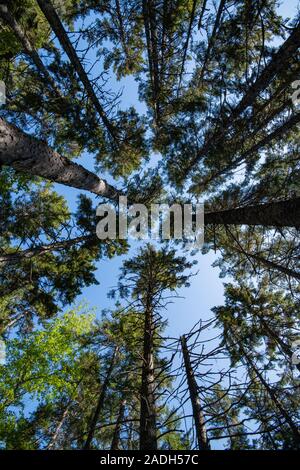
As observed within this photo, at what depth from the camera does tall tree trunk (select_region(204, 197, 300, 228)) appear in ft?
14.5

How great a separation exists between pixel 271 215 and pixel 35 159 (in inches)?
155

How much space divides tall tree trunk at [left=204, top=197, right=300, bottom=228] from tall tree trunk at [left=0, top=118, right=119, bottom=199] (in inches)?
128

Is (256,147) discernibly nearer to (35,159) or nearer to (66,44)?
(66,44)

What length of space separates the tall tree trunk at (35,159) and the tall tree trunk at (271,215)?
3.25m

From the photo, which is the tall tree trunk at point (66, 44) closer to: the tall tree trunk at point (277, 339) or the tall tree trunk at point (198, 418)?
the tall tree trunk at point (198, 418)

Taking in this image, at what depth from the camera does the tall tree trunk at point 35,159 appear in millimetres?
3596

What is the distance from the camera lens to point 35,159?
416 centimetres

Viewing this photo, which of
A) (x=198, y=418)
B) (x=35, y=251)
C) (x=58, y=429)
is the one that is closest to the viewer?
(x=198, y=418)

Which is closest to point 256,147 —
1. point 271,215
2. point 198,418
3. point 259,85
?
point 259,85

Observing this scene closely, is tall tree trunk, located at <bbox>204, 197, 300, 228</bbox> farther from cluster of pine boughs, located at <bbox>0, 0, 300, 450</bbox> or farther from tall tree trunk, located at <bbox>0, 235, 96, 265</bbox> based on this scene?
tall tree trunk, located at <bbox>0, 235, 96, 265</bbox>

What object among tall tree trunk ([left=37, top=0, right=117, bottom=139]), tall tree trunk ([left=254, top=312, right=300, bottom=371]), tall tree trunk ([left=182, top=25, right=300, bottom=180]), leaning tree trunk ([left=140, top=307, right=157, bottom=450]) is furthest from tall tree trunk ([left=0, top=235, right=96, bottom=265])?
tall tree trunk ([left=254, top=312, right=300, bottom=371])

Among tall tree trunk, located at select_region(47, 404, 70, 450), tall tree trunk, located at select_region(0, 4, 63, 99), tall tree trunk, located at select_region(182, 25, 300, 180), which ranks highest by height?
tall tree trunk, located at select_region(0, 4, 63, 99)
